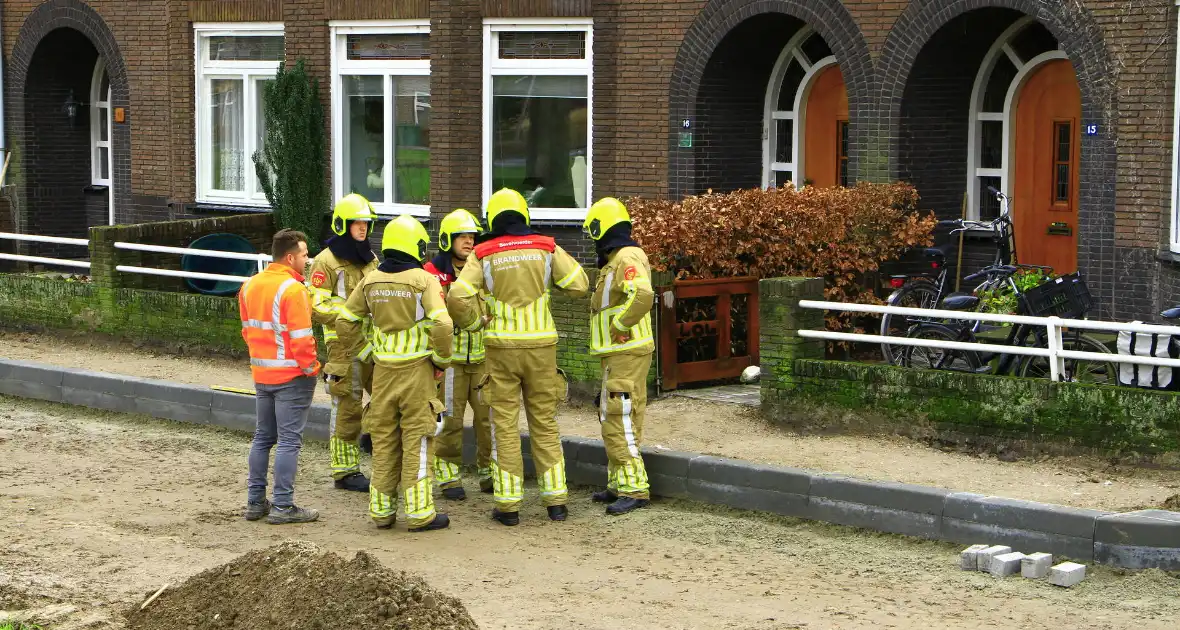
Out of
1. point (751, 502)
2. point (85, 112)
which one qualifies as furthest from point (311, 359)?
point (85, 112)

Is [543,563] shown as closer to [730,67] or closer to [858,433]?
[858,433]

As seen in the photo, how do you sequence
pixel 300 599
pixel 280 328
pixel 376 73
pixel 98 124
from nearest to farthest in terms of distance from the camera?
pixel 300 599
pixel 280 328
pixel 376 73
pixel 98 124

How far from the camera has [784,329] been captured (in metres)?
11.8

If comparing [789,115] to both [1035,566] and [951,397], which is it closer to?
[951,397]

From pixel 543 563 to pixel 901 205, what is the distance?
7.10 meters

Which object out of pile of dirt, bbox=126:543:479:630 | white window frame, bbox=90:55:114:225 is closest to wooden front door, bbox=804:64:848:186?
pile of dirt, bbox=126:543:479:630

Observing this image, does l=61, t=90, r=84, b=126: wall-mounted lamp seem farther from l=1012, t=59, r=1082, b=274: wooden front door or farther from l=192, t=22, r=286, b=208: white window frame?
l=1012, t=59, r=1082, b=274: wooden front door

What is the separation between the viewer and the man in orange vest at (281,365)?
10.1 meters

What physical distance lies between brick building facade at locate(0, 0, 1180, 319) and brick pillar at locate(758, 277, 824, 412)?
3263 mm

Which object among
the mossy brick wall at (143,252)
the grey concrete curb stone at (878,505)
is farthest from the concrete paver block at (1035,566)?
the mossy brick wall at (143,252)

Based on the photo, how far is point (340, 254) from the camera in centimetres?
1091

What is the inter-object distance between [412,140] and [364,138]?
0.76 meters

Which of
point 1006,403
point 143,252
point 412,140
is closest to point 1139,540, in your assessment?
point 1006,403

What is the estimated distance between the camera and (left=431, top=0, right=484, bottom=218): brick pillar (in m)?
18.0
